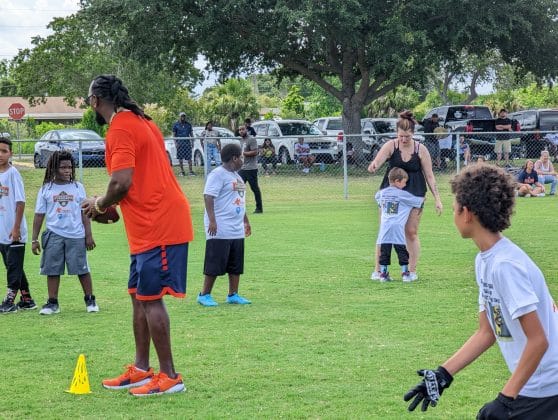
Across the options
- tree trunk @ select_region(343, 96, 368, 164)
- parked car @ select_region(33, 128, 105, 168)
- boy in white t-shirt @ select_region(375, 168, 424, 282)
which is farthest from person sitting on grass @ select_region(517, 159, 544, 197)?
boy in white t-shirt @ select_region(375, 168, 424, 282)

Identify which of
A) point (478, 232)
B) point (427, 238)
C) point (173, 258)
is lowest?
point (427, 238)

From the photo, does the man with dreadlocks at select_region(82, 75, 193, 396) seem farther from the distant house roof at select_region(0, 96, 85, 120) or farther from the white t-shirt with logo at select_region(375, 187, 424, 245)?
the distant house roof at select_region(0, 96, 85, 120)

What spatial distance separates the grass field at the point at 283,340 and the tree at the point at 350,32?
17180mm

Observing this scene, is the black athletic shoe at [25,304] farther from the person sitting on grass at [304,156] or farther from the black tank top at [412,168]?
the person sitting on grass at [304,156]

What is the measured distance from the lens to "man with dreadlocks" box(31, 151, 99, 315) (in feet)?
31.9

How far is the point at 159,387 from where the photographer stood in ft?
21.5

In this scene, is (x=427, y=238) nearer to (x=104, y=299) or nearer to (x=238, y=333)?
(x=104, y=299)

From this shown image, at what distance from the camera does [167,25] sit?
33.2 meters

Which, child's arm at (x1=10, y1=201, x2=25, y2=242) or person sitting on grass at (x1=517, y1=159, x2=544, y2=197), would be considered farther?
person sitting on grass at (x1=517, y1=159, x2=544, y2=197)

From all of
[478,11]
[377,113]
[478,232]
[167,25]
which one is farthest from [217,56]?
[478,232]

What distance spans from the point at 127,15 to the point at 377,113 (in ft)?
81.2

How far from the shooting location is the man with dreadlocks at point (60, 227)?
9711 mm

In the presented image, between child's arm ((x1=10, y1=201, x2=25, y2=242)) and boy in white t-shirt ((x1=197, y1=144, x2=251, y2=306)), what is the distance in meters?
1.82

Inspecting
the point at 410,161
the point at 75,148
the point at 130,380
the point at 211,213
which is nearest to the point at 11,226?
the point at 211,213
